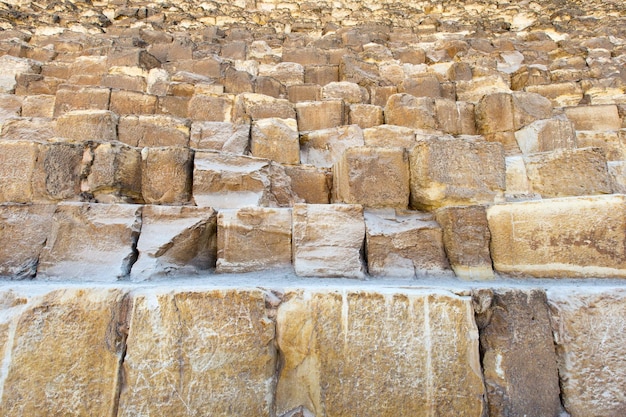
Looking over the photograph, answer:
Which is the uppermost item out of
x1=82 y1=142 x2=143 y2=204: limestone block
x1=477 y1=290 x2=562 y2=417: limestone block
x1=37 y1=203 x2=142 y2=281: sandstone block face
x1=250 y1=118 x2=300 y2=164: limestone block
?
x1=250 y1=118 x2=300 y2=164: limestone block

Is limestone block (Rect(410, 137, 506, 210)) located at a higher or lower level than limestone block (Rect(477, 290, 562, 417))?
higher

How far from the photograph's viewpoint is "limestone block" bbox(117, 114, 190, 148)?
142 inches

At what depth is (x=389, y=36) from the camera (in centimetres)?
763

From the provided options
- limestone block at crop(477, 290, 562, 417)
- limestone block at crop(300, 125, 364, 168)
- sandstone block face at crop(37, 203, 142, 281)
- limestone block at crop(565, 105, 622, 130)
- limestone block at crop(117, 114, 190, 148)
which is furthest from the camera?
limestone block at crop(565, 105, 622, 130)

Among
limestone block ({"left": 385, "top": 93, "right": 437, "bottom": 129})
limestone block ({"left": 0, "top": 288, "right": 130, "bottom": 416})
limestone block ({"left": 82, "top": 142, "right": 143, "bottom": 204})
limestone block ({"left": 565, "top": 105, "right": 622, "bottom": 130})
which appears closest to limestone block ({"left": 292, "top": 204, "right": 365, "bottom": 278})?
limestone block ({"left": 0, "top": 288, "right": 130, "bottom": 416})

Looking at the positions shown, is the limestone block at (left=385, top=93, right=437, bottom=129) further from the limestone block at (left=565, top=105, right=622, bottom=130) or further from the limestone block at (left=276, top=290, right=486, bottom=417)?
the limestone block at (left=276, top=290, right=486, bottom=417)

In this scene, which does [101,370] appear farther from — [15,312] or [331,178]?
[331,178]

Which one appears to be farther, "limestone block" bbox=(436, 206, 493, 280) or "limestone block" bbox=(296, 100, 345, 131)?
"limestone block" bbox=(296, 100, 345, 131)

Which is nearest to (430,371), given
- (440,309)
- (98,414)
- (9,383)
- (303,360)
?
(440,309)

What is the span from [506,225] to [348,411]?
152 cm

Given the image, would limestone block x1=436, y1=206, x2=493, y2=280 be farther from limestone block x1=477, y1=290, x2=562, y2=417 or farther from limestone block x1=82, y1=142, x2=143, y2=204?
limestone block x1=82, y1=142, x2=143, y2=204

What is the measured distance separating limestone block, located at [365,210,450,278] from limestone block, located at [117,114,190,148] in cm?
233

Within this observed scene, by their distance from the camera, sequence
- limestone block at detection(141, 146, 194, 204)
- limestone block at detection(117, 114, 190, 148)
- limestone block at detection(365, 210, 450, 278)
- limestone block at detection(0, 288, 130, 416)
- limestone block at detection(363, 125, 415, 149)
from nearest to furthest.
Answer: limestone block at detection(0, 288, 130, 416)
limestone block at detection(365, 210, 450, 278)
limestone block at detection(141, 146, 194, 204)
limestone block at detection(117, 114, 190, 148)
limestone block at detection(363, 125, 415, 149)

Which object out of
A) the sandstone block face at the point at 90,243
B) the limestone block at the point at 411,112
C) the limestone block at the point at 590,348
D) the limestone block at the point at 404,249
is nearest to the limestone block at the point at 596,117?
the limestone block at the point at 411,112
